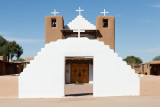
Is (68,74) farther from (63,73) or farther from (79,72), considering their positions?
(63,73)

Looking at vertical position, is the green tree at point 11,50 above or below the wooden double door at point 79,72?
above

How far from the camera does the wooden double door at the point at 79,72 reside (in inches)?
899

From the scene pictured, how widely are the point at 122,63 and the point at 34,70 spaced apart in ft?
16.8

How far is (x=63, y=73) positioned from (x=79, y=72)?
35.7 feet

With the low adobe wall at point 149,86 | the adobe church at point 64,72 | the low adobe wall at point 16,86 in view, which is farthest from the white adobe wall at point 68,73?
the low adobe wall at point 149,86

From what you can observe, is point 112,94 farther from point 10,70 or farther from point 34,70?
point 10,70

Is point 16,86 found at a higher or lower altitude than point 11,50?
lower

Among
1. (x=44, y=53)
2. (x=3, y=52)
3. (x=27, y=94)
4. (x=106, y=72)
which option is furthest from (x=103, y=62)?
(x=3, y=52)

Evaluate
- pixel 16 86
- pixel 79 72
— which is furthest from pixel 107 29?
pixel 16 86

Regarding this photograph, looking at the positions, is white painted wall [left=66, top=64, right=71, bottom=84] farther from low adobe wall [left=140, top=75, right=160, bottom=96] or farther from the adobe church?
low adobe wall [left=140, top=75, right=160, bottom=96]

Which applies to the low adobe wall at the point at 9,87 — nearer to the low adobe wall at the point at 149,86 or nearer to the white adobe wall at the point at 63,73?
the white adobe wall at the point at 63,73

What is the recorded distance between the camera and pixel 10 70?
105 feet

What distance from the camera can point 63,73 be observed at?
476 inches

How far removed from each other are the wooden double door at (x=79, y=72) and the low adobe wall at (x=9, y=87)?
11.1 meters
